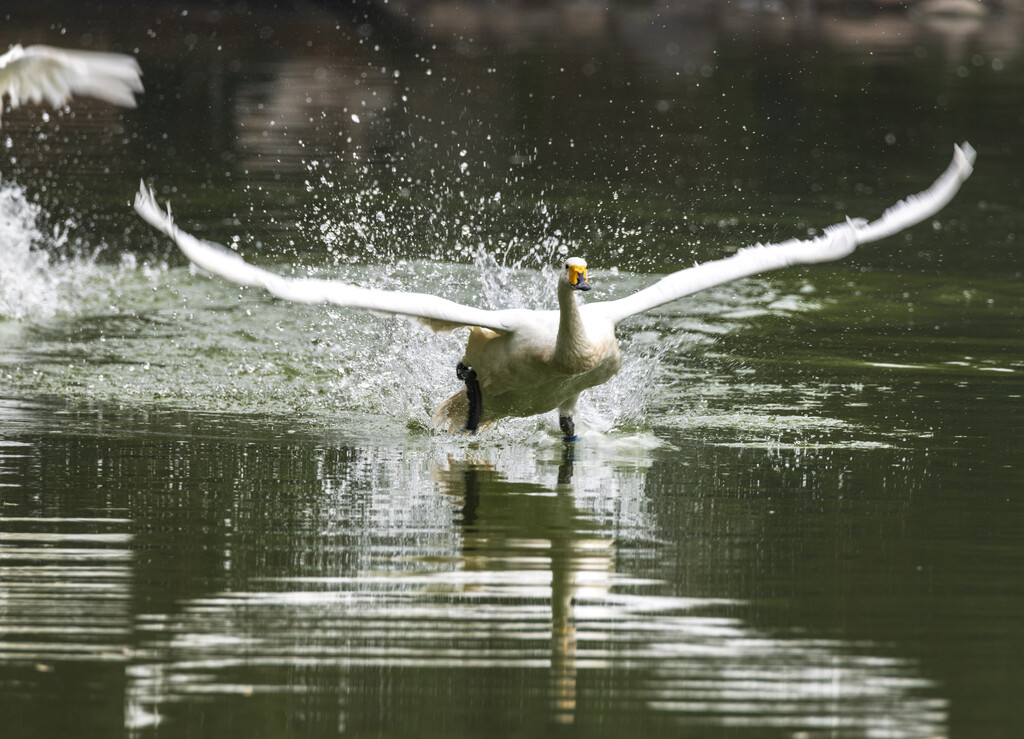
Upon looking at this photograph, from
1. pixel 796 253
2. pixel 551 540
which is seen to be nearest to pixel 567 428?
pixel 796 253

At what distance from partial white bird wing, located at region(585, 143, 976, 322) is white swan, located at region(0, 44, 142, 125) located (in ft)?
12.2

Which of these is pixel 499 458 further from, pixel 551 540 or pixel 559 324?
pixel 551 540

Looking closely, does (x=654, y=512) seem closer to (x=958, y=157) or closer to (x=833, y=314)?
(x=958, y=157)

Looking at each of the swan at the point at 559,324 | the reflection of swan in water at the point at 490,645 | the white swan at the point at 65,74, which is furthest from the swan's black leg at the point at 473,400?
the white swan at the point at 65,74

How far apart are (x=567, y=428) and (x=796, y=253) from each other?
6.01 feet

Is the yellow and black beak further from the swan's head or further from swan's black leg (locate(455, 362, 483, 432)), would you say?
swan's black leg (locate(455, 362, 483, 432))

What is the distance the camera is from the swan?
9.49 m

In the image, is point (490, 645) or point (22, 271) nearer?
point (490, 645)

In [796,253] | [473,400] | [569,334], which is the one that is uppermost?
[796,253]

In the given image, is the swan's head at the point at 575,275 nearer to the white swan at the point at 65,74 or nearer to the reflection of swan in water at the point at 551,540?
the reflection of swan in water at the point at 551,540

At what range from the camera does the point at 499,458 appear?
32.2ft

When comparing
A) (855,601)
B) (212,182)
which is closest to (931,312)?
(855,601)

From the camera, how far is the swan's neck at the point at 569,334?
31.2ft

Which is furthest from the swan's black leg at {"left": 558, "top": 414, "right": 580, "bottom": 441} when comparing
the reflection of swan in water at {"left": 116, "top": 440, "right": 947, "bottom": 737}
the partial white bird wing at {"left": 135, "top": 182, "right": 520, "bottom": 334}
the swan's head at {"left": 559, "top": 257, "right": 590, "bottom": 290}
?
the reflection of swan in water at {"left": 116, "top": 440, "right": 947, "bottom": 737}
